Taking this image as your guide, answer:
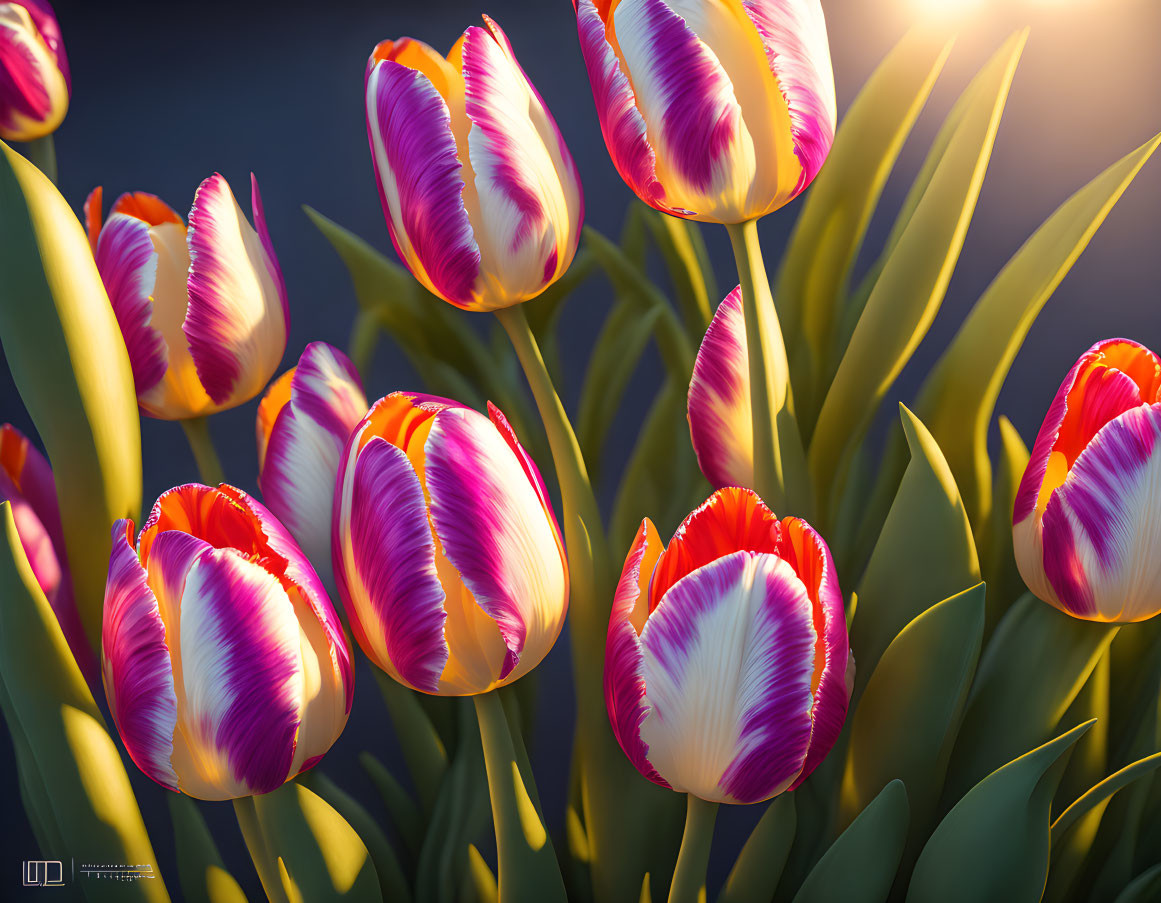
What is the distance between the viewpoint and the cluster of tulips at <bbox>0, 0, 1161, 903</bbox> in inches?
9.0

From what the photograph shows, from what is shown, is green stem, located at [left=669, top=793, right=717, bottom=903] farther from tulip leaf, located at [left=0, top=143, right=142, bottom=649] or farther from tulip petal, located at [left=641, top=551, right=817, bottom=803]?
tulip leaf, located at [left=0, top=143, right=142, bottom=649]

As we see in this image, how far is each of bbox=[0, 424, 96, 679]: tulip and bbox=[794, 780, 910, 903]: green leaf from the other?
0.26 m

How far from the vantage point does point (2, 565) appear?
0.89 feet

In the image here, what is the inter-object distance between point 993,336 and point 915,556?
87mm

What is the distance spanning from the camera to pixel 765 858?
30cm

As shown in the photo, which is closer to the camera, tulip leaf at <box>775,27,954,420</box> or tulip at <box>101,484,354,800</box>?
tulip at <box>101,484,354,800</box>

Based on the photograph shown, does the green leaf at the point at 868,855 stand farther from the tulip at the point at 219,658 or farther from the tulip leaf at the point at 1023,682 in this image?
the tulip at the point at 219,658

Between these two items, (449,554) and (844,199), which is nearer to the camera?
(449,554)

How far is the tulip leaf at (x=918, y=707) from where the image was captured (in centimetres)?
27

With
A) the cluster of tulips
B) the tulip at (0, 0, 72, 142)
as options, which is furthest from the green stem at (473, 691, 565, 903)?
the tulip at (0, 0, 72, 142)

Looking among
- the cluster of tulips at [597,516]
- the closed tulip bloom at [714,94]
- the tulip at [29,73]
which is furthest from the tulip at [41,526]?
the closed tulip bloom at [714,94]

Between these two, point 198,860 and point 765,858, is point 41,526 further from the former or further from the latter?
point 765,858

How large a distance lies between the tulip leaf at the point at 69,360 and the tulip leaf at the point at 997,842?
29cm

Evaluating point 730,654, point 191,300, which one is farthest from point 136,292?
point 730,654
